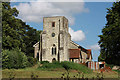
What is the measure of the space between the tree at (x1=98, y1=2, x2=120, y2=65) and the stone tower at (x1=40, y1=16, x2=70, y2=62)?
1229 cm

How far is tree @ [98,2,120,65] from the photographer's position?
35.6 metres

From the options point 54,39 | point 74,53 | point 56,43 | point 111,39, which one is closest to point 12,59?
point 111,39

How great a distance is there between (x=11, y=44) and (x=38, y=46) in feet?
68.7

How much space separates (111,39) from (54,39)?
20.3 meters

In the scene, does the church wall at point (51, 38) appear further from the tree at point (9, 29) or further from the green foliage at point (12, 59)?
the green foliage at point (12, 59)

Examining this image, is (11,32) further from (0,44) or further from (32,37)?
(32,37)

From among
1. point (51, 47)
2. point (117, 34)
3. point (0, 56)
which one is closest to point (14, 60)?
point (0, 56)

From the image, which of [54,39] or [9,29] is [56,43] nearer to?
[54,39]

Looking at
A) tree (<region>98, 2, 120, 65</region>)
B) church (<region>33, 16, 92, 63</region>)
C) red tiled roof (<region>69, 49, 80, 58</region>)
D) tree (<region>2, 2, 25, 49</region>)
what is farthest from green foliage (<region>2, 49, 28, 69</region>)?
red tiled roof (<region>69, 49, 80, 58</region>)

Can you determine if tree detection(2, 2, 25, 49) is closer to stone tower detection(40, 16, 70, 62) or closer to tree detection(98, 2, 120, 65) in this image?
stone tower detection(40, 16, 70, 62)

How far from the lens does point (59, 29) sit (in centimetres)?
5269

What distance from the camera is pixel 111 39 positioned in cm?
3603

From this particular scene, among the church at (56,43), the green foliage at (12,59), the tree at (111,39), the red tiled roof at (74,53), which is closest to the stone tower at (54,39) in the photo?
the church at (56,43)

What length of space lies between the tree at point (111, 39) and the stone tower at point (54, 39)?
1229cm
